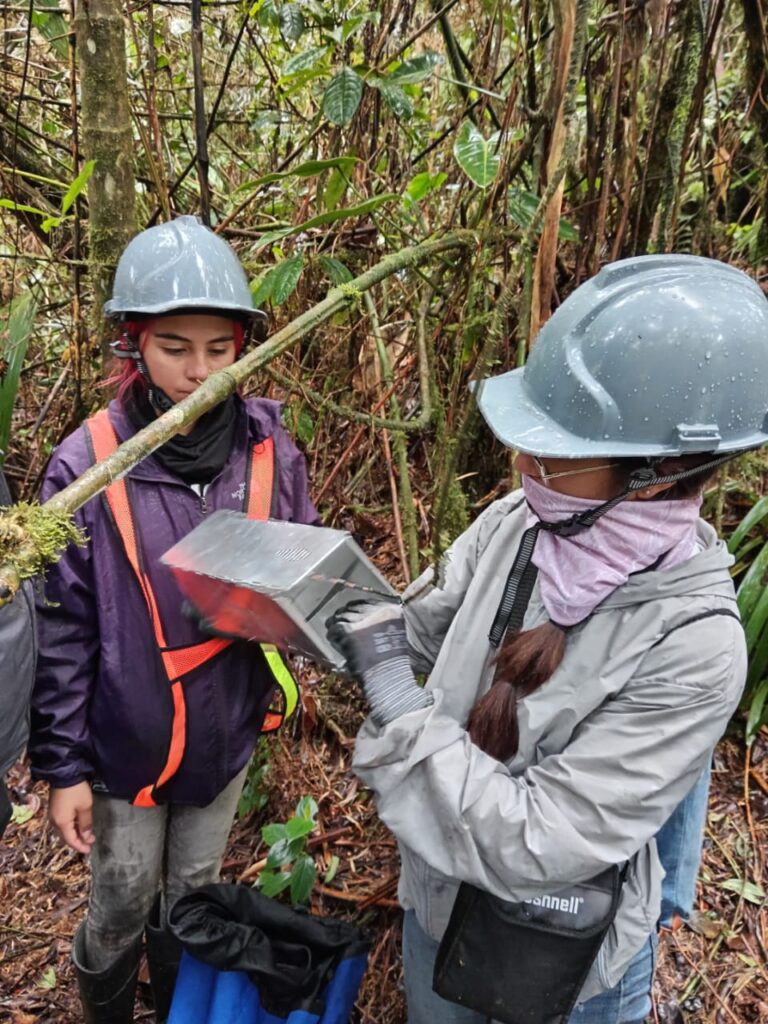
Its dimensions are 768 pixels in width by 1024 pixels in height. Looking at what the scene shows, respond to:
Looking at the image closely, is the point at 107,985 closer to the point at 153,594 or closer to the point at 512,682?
the point at 153,594

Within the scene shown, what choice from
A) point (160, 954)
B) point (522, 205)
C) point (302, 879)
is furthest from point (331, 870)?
point (522, 205)

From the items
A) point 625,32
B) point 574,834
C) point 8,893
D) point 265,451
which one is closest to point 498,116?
point 625,32

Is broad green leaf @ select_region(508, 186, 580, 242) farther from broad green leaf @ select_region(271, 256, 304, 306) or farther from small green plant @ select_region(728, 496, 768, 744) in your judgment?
small green plant @ select_region(728, 496, 768, 744)

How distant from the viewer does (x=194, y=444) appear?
5.28 feet

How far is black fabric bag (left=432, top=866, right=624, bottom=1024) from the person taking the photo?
1.20 m

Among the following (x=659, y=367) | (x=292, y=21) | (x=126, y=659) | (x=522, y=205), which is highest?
(x=292, y=21)

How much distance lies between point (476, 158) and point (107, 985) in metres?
2.44

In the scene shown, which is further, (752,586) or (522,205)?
(752,586)

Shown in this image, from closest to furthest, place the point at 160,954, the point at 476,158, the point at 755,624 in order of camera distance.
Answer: the point at 476,158 < the point at 160,954 < the point at 755,624

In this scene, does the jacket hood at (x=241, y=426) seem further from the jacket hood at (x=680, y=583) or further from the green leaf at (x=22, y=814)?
the green leaf at (x=22, y=814)

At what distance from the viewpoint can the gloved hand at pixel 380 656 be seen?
4.05ft

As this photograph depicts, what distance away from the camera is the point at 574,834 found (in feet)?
3.61

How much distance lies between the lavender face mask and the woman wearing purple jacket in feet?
2.60

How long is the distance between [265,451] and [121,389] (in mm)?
378
